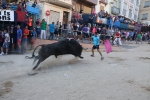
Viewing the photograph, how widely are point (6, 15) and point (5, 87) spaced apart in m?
5.59

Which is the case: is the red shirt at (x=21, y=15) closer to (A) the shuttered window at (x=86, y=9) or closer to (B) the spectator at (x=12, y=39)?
(B) the spectator at (x=12, y=39)

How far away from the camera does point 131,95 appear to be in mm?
4906

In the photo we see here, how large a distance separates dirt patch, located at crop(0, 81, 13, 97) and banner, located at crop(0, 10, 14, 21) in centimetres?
513

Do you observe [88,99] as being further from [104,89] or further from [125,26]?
[125,26]

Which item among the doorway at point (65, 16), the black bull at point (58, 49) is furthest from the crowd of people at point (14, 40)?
the doorway at point (65, 16)

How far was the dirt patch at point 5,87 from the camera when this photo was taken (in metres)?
4.87

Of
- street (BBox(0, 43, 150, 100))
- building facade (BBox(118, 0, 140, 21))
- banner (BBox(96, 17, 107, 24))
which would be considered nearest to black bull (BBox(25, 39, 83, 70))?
street (BBox(0, 43, 150, 100))

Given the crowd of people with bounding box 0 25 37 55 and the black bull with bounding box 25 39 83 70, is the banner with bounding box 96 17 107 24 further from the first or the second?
the black bull with bounding box 25 39 83 70

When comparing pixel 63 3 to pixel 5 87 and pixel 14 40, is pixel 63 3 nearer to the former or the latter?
pixel 14 40

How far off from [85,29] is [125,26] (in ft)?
49.9

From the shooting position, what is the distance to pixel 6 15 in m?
9.72

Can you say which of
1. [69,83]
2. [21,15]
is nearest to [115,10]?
[21,15]

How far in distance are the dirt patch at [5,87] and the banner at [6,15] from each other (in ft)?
16.8

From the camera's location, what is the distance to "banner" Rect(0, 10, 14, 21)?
31.6 ft
